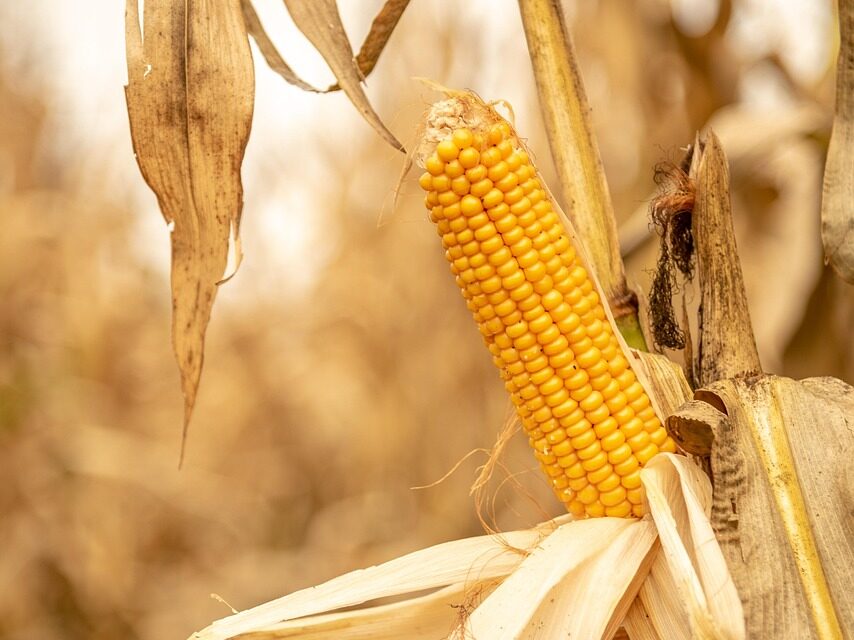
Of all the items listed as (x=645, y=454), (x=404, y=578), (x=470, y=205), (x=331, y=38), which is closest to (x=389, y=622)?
(x=404, y=578)

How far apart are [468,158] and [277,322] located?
180 centimetres

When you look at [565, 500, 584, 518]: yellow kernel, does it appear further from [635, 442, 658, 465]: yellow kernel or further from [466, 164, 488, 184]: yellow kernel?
[466, 164, 488, 184]: yellow kernel

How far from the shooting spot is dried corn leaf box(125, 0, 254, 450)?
2.13 ft

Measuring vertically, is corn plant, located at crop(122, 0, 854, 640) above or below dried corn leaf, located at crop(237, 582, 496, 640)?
above

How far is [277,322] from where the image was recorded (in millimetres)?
2328

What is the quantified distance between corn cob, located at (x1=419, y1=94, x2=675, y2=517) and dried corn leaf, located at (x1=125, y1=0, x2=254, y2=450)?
0.17 meters

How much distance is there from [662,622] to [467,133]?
42 cm

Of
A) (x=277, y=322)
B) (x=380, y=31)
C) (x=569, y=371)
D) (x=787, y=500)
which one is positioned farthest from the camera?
(x=277, y=322)

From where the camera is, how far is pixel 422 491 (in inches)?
80.9

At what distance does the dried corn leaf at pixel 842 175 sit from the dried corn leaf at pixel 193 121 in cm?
48

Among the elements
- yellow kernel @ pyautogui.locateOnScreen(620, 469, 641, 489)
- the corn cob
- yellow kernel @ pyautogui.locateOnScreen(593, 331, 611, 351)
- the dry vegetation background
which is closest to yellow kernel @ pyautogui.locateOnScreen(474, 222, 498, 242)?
the corn cob

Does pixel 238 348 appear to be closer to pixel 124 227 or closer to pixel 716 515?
pixel 124 227

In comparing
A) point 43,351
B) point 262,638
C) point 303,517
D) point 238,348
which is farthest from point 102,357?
point 262,638

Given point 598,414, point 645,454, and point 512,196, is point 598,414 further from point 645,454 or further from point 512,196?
point 512,196
